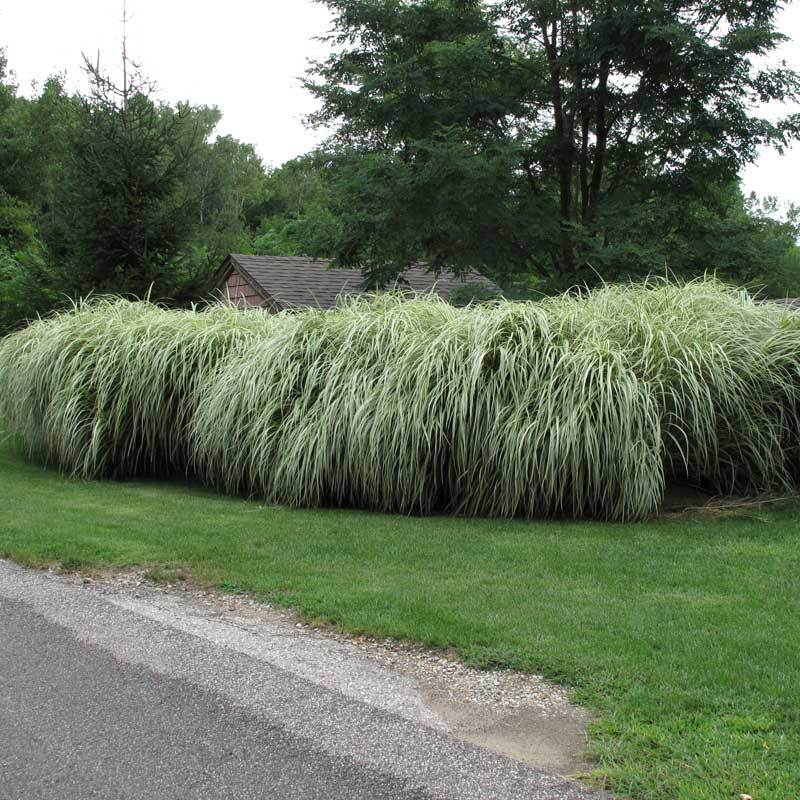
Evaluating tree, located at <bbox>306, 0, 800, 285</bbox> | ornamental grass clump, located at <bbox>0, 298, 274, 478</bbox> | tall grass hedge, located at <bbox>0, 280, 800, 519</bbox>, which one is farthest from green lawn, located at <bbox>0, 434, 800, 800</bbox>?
tree, located at <bbox>306, 0, 800, 285</bbox>

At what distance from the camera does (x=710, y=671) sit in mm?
3418

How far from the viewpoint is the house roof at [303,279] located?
1536 centimetres

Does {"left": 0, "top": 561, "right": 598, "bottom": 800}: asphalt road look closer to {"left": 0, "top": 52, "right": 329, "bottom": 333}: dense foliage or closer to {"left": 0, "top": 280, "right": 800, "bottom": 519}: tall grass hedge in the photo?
{"left": 0, "top": 280, "right": 800, "bottom": 519}: tall grass hedge

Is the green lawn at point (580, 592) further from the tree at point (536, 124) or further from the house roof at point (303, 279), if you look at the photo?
the house roof at point (303, 279)

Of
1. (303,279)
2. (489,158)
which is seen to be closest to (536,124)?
(489,158)

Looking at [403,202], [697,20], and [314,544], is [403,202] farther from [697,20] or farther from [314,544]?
[314,544]

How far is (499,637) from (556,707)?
661 millimetres

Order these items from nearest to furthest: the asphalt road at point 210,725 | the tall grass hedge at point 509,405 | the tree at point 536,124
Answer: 1. the asphalt road at point 210,725
2. the tall grass hedge at point 509,405
3. the tree at point 536,124

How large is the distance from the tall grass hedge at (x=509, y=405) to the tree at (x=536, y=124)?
326 centimetres

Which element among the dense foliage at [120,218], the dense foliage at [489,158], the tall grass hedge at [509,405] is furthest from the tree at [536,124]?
the tall grass hedge at [509,405]

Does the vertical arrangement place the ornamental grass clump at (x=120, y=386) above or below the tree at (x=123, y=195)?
below

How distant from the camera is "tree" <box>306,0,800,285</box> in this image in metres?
11.0

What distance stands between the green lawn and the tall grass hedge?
38cm

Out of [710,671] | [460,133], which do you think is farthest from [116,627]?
[460,133]
